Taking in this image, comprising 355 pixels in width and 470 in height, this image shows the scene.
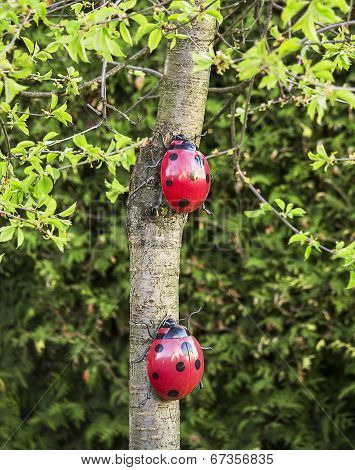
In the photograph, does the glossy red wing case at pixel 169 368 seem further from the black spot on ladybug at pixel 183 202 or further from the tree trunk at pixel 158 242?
the black spot on ladybug at pixel 183 202

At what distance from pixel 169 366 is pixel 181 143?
51 centimetres

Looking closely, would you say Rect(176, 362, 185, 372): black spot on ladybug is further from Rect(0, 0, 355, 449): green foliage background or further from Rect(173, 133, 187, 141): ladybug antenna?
Rect(0, 0, 355, 449): green foliage background

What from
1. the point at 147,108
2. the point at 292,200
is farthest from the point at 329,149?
the point at 147,108

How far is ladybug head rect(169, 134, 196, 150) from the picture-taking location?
4.95ft

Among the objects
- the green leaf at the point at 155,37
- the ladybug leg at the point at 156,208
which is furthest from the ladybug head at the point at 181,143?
the green leaf at the point at 155,37

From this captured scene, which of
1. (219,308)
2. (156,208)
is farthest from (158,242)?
(219,308)

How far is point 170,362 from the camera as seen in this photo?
149 cm

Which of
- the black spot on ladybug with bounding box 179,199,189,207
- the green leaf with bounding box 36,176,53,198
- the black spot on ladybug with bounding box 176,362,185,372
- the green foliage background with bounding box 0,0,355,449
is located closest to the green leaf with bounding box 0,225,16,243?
the green leaf with bounding box 36,176,53,198

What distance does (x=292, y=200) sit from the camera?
281 cm

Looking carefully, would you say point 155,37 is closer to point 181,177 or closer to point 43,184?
point 181,177

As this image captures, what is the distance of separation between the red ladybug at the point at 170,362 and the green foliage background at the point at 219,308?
1.30 meters

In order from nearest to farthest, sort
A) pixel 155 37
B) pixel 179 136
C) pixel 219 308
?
1. pixel 155 37
2. pixel 179 136
3. pixel 219 308

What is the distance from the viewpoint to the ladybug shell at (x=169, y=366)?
1.47 m

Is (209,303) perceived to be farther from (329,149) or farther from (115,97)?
(115,97)
